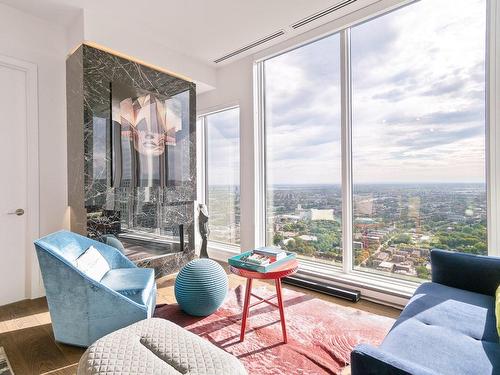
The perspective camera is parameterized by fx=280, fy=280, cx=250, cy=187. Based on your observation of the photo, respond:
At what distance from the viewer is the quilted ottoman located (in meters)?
1.20

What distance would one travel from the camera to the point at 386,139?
2.93 metres

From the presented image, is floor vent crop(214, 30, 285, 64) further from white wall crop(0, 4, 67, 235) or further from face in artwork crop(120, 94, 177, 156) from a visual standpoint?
white wall crop(0, 4, 67, 235)

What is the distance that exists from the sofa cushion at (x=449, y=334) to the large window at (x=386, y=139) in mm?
943

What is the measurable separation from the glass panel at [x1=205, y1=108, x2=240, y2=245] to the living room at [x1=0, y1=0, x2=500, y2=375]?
0.25 m

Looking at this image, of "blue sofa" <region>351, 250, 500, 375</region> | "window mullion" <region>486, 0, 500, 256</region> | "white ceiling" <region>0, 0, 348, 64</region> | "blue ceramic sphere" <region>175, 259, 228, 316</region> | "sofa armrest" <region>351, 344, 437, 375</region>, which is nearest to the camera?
"sofa armrest" <region>351, 344, 437, 375</region>

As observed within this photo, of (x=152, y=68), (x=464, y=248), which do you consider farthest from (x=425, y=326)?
(x=152, y=68)

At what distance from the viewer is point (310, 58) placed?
3.49 meters

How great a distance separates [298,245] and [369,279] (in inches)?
37.8

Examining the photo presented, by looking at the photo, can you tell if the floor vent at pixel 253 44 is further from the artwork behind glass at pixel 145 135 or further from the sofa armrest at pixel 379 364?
the sofa armrest at pixel 379 364

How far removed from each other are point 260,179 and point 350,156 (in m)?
1.31

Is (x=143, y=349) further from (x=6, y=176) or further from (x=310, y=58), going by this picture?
(x=310, y=58)

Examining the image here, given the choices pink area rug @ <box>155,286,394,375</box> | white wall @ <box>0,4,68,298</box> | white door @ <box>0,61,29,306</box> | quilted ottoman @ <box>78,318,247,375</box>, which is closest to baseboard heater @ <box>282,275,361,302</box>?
pink area rug @ <box>155,286,394,375</box>

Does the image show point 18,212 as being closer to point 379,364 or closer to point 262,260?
point 262,260

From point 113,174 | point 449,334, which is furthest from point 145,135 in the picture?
point 449,334
